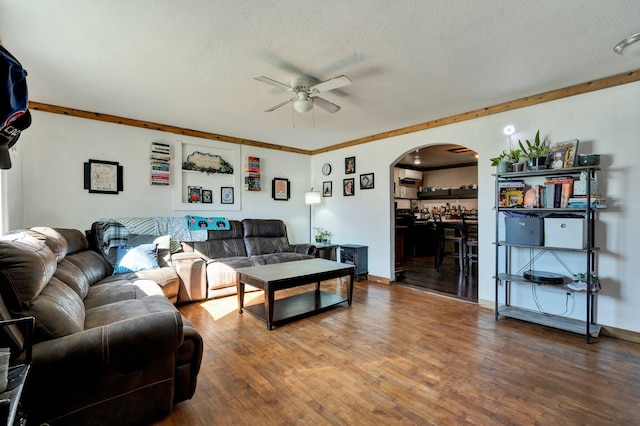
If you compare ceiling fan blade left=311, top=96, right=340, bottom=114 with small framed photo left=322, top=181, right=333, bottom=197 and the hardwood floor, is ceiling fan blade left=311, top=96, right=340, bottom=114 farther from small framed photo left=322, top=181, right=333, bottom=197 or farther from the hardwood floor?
small framed photo left=322, top=181, right=333, bottom=197

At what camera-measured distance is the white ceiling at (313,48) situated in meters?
1.96

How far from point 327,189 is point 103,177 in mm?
3727

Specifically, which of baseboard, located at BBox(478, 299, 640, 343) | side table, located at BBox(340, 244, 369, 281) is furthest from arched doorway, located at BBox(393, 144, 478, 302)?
baseboard, located at BBox(478, 299, 640, 343)

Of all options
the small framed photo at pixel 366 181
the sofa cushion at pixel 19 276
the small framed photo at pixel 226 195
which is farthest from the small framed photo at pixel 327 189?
the sofa cushion at pixel 19 276

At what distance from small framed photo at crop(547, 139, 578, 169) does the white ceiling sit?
24.7 inches

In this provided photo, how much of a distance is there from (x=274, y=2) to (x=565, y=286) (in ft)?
11.5

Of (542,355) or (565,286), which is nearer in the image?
(542,355)

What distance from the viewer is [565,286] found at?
115 inches

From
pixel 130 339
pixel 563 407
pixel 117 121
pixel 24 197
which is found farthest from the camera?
pixel 117 121

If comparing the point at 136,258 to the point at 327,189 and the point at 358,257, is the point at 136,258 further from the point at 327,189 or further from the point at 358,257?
the point at 327,189

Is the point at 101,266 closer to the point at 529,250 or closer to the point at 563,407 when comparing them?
the point at 563,407

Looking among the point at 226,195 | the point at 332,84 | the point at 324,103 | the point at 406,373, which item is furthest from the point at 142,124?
the point at 406,373

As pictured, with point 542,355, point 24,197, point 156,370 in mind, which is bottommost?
point 542,355

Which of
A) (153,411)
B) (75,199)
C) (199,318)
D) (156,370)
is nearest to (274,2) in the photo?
(156,370)
